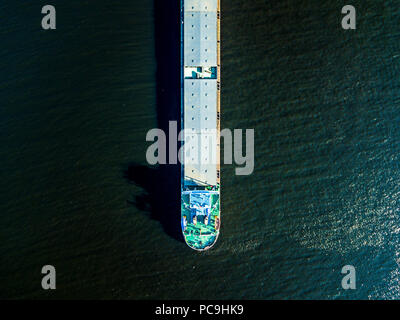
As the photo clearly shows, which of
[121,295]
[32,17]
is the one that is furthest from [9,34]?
[121,295]

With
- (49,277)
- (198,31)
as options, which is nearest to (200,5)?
(198,31)

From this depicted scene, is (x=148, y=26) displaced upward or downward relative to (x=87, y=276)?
upward

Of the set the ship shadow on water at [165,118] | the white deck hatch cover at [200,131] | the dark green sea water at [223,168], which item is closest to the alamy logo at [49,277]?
the dark green sea water at [223,168]

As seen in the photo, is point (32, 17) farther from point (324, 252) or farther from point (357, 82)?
point (324, 252)

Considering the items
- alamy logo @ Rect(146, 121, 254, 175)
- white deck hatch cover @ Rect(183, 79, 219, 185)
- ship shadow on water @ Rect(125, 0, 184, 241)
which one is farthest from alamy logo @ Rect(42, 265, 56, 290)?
white deck hatch cover @ Rect(183, 79, 219, 185)

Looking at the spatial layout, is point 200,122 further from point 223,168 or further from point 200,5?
point 200,5

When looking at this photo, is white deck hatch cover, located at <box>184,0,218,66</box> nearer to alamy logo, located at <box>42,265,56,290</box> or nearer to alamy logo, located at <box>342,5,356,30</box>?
alamy logo, located at <box>342,5,356,30</box>

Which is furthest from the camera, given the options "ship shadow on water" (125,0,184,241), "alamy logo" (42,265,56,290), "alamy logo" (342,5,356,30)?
"alamy logo" (342,5,356,30)
